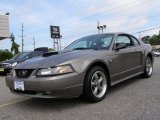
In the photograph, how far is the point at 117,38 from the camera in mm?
6219

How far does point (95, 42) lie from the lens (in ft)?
19.8

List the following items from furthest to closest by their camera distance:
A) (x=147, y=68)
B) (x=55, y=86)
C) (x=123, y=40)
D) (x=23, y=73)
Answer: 1. (x=147, y=68)
2. (x=123, y=40)
3. (x=23, y=73)
4. (x=55, y=86)

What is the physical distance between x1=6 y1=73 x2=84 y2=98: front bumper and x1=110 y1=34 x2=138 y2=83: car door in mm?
1191

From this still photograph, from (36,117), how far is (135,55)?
3.31 meters

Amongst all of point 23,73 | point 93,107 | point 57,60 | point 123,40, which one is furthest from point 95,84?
point 123,40

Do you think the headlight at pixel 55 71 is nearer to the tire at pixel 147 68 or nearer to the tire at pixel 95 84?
the tire at pixel 95 84

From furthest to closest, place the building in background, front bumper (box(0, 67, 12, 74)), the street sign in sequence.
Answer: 1. the street sign
2. the building in background
3. front bumper (box(0, 67, 12, 74))

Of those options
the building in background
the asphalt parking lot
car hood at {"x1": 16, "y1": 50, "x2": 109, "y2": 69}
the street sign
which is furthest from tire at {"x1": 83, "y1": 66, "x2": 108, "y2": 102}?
the street sign

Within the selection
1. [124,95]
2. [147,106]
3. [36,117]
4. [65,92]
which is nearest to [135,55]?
[124,95]

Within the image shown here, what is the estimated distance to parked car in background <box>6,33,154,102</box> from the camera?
4.45m

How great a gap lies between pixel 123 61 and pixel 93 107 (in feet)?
5.51

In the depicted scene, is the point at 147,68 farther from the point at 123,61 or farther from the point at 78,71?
the point at 78,71

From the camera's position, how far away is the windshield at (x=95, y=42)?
19.2ft

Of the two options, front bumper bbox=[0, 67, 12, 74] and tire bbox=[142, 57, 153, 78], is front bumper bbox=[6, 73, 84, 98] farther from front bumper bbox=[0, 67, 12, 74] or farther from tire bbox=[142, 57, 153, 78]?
front bumper bbox=[0, 67, 12, 74]
